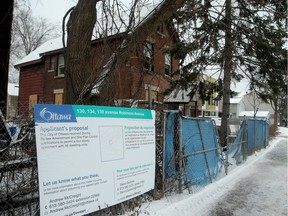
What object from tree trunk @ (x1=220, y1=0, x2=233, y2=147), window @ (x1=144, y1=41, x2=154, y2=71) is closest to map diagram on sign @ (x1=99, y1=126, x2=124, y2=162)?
window @ (x1=144, y1=41, x2=154, y2=71)

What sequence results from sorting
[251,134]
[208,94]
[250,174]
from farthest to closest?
[208,94] → [251,134] → [250,174]

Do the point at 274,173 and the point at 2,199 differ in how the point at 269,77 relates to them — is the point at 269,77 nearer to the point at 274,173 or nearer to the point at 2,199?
the point at 274,173

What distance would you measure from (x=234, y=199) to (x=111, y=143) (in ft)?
11.9

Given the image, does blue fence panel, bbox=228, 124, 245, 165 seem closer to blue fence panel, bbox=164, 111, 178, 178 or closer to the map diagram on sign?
blue fence panel, bbox=164, 111, 178, 178

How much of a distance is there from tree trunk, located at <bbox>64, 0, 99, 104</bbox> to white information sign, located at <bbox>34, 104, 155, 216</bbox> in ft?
4.39

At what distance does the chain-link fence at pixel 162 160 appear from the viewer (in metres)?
4.14

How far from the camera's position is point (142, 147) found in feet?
18.8

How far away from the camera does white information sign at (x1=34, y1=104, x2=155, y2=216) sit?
3900mm

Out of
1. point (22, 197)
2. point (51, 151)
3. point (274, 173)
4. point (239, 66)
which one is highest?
point (239, 66)

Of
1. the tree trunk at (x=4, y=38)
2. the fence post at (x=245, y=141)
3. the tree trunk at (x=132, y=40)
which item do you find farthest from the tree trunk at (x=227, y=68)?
the tree trunk at (x=4, y=38)

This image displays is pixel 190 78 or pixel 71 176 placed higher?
pixel 190 78

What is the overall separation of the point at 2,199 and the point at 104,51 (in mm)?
3668

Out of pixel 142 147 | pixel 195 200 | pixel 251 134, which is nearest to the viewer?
pixel 142 147

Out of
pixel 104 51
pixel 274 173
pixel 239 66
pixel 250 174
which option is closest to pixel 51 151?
pixel 104 51
